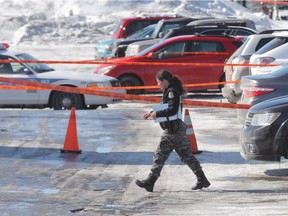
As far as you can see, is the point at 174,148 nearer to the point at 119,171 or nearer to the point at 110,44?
the point at 119,171

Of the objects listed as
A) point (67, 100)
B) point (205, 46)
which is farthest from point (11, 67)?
point (205, 46)

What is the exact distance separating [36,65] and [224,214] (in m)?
12.0

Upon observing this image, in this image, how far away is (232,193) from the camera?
10.6 m

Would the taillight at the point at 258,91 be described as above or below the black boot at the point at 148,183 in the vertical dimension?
above

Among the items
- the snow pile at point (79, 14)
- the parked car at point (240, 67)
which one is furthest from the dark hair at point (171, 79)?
the snow pile at point (79, 14)

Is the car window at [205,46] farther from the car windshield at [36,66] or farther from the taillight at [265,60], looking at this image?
the taillight at [265,60]

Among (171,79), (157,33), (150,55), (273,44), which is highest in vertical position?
(171,79)

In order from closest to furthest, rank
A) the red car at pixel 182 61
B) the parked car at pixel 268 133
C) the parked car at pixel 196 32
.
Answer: the parked car at pixel 268 133 → the red car at pixel 182 61 → the parked car at pixel 196 32

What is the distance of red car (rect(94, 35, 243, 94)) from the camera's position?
915 inches

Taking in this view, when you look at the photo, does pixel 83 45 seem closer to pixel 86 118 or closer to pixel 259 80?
pixel 86 118

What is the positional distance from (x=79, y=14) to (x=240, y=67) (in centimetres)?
3387

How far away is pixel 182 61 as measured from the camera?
77.6ft

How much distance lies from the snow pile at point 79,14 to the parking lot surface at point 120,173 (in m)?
29.0

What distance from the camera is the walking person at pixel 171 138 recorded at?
35.4ft
